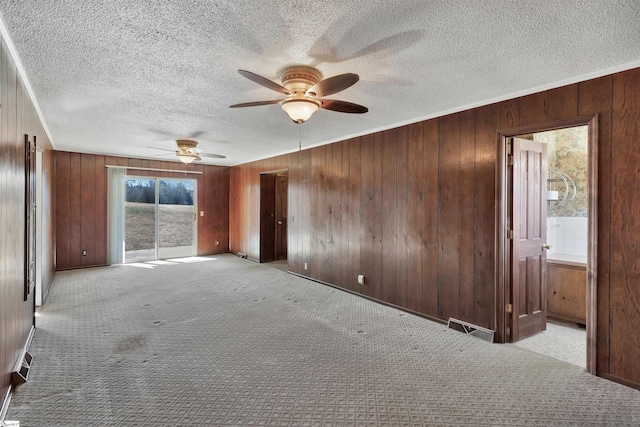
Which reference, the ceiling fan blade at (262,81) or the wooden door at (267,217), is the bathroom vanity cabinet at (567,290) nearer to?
the ceiling fan blade at (262,81)

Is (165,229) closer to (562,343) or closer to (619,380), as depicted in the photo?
(562,343)

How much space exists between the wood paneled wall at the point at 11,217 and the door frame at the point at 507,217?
4.07 meters

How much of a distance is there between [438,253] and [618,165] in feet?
5.93

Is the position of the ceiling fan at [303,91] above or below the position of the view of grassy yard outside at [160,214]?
above

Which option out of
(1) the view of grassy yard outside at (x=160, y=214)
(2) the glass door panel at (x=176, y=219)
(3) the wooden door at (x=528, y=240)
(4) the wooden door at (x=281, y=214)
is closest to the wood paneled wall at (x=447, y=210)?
(3) the wooden door at (x=528, y=240)

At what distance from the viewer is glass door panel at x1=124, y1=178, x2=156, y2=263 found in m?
7.56

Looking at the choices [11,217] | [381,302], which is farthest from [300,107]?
[381,302]

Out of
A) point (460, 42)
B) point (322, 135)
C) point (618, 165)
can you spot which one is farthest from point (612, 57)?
point (322, 135)

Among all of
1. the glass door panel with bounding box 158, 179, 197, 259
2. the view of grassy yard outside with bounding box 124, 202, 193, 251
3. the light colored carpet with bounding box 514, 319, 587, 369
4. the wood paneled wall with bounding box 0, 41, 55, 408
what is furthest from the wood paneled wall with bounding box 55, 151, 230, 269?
the light colored carpet with bounding box 514, 319, 587, 369

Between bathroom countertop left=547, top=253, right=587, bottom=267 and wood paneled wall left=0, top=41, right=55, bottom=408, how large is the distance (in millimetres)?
5307

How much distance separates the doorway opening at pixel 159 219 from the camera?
7.58 m

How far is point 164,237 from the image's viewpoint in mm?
8305

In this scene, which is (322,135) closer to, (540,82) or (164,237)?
(540,82)

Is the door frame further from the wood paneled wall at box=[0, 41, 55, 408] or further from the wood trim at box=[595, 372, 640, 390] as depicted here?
the wood paneled wall at box=[0, 41, 55, 408]
